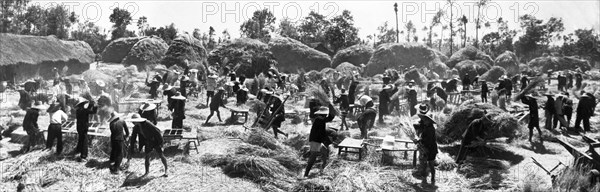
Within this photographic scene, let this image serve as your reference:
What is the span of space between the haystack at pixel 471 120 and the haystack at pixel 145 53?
20603 millimetres

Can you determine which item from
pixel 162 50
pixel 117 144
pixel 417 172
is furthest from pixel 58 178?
pixel 162 50

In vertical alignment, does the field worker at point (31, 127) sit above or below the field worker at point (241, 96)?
below

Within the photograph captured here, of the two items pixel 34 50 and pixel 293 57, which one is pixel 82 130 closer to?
pixel 34 50

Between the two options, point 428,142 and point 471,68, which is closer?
point 428,142

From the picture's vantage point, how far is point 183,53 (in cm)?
2689

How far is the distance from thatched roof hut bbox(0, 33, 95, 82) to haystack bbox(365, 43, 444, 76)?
18903 millimetres

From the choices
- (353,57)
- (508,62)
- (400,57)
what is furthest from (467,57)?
(353,57)

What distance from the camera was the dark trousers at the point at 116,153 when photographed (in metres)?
8.67

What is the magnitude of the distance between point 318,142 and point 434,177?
227 centimetres

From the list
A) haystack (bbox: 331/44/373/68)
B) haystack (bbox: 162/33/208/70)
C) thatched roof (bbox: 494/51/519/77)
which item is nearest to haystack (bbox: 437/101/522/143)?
haystack (bbox: 162/33/208/70)

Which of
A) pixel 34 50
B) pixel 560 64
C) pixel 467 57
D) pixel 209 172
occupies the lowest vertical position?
pixel 209 172

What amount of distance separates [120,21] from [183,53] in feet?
125

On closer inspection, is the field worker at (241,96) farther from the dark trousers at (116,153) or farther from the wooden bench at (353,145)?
the dark trousers at (116,153)

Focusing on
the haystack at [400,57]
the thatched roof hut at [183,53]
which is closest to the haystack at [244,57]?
the thatched roof hut at [183,53]
